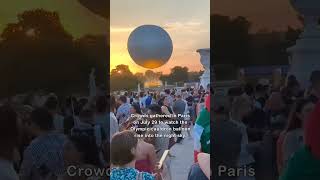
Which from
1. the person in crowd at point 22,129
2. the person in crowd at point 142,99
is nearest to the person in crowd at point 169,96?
the person in crowd at point 142,99

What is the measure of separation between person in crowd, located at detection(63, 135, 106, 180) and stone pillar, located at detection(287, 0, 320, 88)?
1052mm

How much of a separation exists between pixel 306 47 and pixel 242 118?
18.1 inches

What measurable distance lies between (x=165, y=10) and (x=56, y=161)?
94cm

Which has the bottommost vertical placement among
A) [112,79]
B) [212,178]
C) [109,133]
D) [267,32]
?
[212,178]

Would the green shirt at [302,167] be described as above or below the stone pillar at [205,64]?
below

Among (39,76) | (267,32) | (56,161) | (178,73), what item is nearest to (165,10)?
(178,73)

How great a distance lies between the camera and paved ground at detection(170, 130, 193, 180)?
315 cm

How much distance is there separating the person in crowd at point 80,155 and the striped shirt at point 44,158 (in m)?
0.03

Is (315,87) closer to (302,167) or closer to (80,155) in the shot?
(302,167)

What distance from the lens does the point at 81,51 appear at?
324 cm

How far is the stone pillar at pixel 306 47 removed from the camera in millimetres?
3053

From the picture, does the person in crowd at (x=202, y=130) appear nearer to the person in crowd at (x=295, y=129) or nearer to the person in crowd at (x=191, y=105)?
the person in crowd at (x=191, y=105)

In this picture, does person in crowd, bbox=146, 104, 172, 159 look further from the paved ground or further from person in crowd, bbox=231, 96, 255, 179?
person in crowd, bbox=231, 96, 255, 179

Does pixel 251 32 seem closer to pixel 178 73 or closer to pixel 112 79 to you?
pixel 178 73
